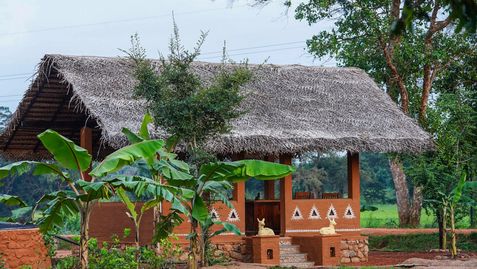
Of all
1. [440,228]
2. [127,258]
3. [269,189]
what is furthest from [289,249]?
[127,258]

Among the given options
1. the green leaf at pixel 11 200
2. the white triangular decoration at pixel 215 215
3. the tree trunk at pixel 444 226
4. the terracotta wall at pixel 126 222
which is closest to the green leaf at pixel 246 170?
the green leaf at pixel 11 200

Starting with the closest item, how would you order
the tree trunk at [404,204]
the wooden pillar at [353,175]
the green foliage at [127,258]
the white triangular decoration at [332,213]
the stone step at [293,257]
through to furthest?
the green foliage at [127,258] → the stone step at [293,257] → the white triangular decoration at [332,213] → the wooden pillar at [353,175] → the tree trunk at [404,204]

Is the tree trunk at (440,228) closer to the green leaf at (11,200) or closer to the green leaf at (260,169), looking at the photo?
the green leaf at (260,169)

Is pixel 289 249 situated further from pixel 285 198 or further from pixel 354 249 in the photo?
pixel 354 249

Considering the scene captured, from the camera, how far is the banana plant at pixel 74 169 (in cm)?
1100

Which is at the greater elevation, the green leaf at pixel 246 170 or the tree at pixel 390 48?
the tree at pixel 390 48

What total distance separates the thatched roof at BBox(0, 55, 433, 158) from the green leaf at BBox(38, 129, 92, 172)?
3.56 m

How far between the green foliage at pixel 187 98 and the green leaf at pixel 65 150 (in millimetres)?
3176

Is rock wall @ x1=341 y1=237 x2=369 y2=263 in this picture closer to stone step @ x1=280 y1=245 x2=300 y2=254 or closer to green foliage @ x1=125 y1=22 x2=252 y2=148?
stone step @ x1=280 y1=245 x2=300 y2=254

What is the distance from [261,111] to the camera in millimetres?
17969

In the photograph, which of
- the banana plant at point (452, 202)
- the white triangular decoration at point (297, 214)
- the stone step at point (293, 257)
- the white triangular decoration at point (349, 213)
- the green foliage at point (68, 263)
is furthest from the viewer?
the white triangular decoration at point (349, 213)

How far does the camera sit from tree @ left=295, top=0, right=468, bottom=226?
24.0 metres

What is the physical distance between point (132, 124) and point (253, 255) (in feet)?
10.5

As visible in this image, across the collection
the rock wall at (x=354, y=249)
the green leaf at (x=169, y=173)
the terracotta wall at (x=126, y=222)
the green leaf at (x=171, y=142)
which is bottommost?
the rock wall at (x=354, y=249)
